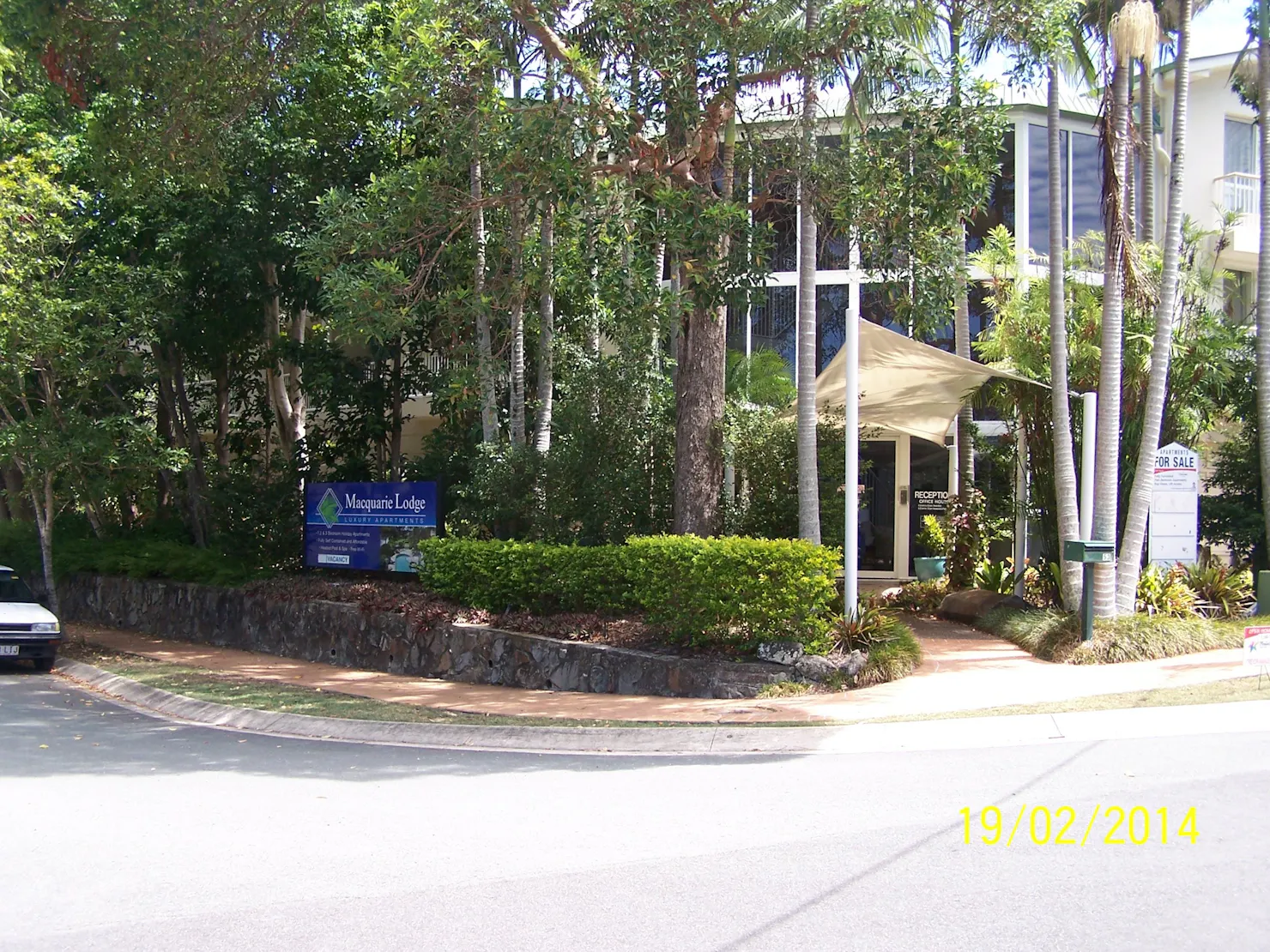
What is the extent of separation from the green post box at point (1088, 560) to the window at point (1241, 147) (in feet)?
47.8

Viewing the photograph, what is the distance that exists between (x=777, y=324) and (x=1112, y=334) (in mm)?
9369

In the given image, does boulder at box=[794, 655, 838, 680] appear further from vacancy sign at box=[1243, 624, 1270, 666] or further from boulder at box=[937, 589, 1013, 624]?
boulder at box=[937, 589, 1013, 624]

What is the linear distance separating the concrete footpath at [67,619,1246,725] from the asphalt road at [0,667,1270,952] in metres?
1.64

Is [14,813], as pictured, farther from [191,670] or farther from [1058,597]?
[1058,597]

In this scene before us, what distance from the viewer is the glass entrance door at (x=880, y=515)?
73.7ft

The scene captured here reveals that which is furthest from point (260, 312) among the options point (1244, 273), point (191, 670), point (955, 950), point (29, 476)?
point (1244, 273)

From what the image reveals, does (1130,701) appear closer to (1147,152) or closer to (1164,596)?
(1164,596)

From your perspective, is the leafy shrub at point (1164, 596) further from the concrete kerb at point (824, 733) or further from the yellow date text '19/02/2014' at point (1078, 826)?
the yellow date text '19/02/2014' at point (1078, 826)

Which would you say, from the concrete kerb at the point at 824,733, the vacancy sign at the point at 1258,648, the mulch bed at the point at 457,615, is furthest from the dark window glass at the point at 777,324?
the concrete kerb at the point at 824,733

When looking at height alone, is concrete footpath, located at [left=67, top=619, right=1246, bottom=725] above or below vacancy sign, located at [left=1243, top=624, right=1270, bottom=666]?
below

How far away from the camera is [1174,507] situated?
1552 cm

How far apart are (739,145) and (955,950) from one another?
1126cm

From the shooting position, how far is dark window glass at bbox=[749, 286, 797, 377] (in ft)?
73.9

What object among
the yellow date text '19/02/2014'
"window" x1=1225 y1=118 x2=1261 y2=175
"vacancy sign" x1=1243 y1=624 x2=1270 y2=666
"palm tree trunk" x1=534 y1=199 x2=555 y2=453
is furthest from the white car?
"window" x1=1225 y1=118 x2=1261 y2=175
